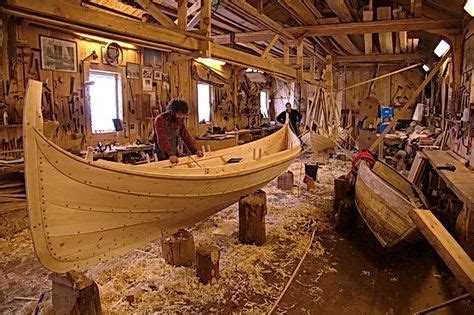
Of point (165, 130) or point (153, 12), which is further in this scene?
point (165, 130)

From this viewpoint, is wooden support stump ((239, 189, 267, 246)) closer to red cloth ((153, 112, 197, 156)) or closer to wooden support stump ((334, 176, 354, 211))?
red cloth ((153, 112, 197, 156))

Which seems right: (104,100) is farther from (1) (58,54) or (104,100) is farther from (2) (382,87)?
(2) (382,87)

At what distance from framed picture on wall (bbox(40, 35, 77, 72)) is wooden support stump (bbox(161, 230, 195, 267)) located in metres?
2.78

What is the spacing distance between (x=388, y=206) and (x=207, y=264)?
173 centimetres

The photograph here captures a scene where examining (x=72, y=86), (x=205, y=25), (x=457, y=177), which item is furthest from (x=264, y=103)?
(x=457, y=177)

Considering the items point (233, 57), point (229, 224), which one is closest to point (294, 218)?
point (229, 224)

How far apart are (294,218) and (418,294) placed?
6.36ft

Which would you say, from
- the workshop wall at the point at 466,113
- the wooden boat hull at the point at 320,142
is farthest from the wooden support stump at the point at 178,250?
the wooden boat hull at the point at 320,142

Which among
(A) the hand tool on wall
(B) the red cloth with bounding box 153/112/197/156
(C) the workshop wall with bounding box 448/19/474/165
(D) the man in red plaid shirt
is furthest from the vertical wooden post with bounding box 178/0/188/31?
(C) the workshop wall with bounding box 448/19/474/165

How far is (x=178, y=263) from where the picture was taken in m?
3.22

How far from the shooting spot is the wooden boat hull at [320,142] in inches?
315

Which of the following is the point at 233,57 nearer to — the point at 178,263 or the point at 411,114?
the point at 178,263

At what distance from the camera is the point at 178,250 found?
3209 mm

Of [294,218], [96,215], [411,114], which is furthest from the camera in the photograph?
[411,114]
